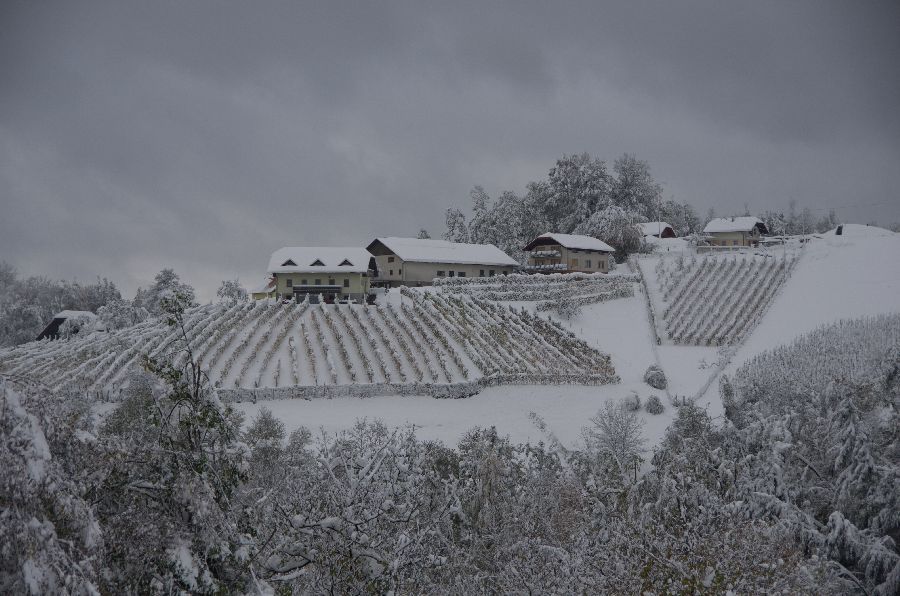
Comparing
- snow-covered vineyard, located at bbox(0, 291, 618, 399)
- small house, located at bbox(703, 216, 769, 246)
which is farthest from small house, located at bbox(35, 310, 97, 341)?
small house, located at bbox(703, 216, 769, 246)

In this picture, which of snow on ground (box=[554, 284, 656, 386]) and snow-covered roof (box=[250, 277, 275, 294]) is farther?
snow-covered roof (box=[250, 277, 275, 294])

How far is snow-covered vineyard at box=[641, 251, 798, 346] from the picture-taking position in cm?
4664

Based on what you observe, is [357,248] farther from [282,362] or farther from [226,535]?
[226,535]

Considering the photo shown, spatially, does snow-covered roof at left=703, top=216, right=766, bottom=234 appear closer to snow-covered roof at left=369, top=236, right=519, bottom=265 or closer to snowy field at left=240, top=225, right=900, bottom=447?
snowy field at left=240, top=225, right=900, bottom=447

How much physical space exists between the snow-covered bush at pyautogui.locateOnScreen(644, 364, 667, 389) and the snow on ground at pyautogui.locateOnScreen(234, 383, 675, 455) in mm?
1067

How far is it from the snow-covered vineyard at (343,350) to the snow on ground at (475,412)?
947mm

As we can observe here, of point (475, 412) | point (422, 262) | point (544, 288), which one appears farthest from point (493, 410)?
point (422, 262)

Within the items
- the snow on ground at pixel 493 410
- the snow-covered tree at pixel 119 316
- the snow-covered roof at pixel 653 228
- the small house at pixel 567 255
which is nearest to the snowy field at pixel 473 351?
the snow on ground at pixel 493 410

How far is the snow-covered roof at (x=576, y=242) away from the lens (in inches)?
2584

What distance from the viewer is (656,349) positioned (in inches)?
1754

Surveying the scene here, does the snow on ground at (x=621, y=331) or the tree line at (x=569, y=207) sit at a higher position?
the tree line at (x=569, y=207)

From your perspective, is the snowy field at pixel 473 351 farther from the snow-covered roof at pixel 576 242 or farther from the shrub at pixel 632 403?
the snow-covered roof at pixel 576 242

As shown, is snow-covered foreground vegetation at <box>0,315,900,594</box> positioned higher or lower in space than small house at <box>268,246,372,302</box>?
lower

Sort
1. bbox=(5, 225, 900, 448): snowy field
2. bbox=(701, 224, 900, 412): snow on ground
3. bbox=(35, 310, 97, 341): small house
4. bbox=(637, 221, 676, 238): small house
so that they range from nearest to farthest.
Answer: bbox=(5, 225, 900, 448): snowy field, bbox=(701, 224, 900, 412): snow on ground, bbox=(35, 310, 97, 341): small house, bbox=(637, 221, 676, 238): small house
